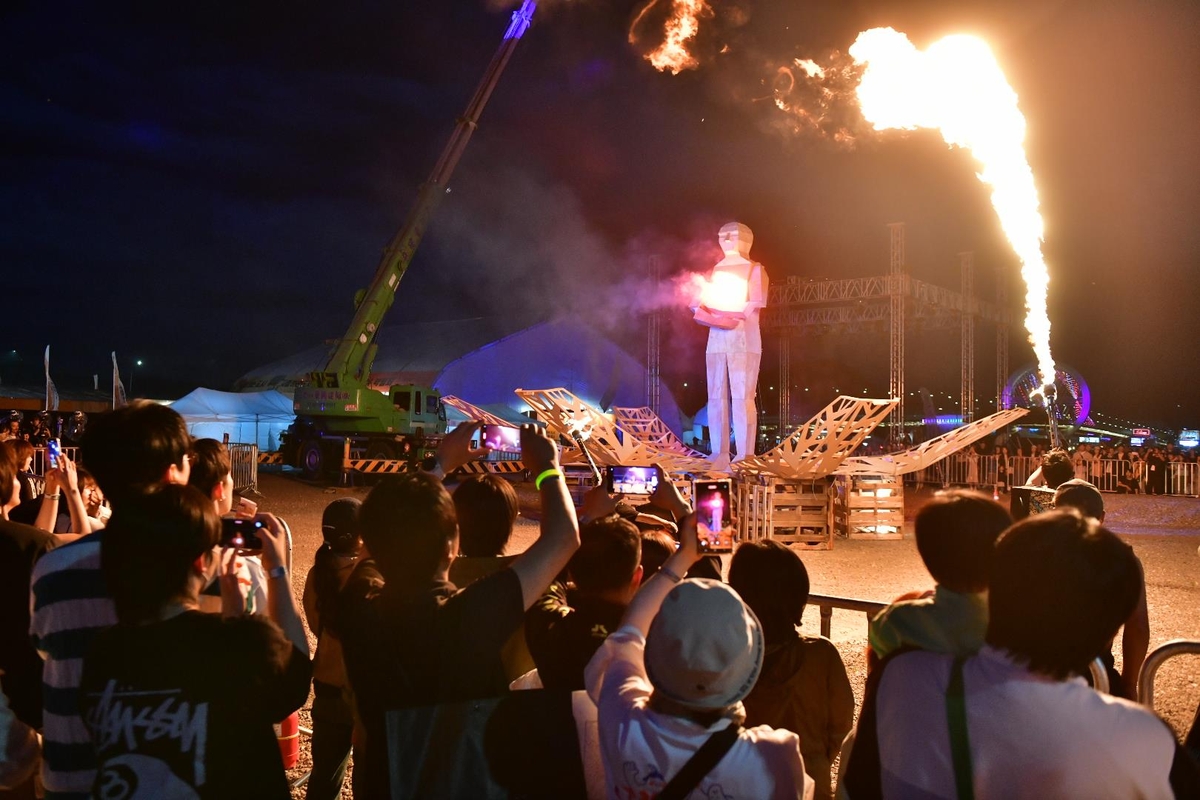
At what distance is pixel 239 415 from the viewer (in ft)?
95.3

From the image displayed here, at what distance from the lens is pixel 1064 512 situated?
179 centimetres

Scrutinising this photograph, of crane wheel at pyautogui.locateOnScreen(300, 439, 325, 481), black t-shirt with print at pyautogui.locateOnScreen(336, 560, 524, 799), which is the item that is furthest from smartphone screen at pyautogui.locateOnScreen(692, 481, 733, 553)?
crane wheel at pyautogui.locateOnScreen(300, 439, 325, 481)

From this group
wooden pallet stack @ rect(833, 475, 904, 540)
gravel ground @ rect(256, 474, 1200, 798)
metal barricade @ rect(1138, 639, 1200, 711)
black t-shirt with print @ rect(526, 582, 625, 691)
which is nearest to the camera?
black t-shirt with print @ rect(526, 582, 625, 691)

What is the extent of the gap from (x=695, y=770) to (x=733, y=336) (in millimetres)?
12608

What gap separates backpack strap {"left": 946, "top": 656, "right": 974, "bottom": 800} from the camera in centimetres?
173

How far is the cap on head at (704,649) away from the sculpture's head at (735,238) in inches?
482

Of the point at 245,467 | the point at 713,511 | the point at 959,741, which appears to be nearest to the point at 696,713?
the point at 959,741

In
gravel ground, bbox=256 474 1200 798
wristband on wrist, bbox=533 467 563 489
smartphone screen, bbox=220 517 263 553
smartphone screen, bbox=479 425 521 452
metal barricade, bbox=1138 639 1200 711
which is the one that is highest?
smartphone screen, bbox=479 425 521 452

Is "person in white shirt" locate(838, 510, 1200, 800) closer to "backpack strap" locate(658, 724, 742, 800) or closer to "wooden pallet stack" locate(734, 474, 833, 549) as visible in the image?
"backpack strap" locate(658, 724, 742, 800)

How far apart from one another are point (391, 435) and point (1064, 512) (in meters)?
22.0

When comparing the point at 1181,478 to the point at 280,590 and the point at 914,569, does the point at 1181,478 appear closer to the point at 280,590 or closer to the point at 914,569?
the point at 914,569

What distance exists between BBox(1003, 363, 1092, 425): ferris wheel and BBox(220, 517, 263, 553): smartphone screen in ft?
99.0

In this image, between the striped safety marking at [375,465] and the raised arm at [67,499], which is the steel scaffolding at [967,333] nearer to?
the striped safety marking at [375,465]

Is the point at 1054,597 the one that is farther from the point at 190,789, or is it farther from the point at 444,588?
→ the point at 190,789
